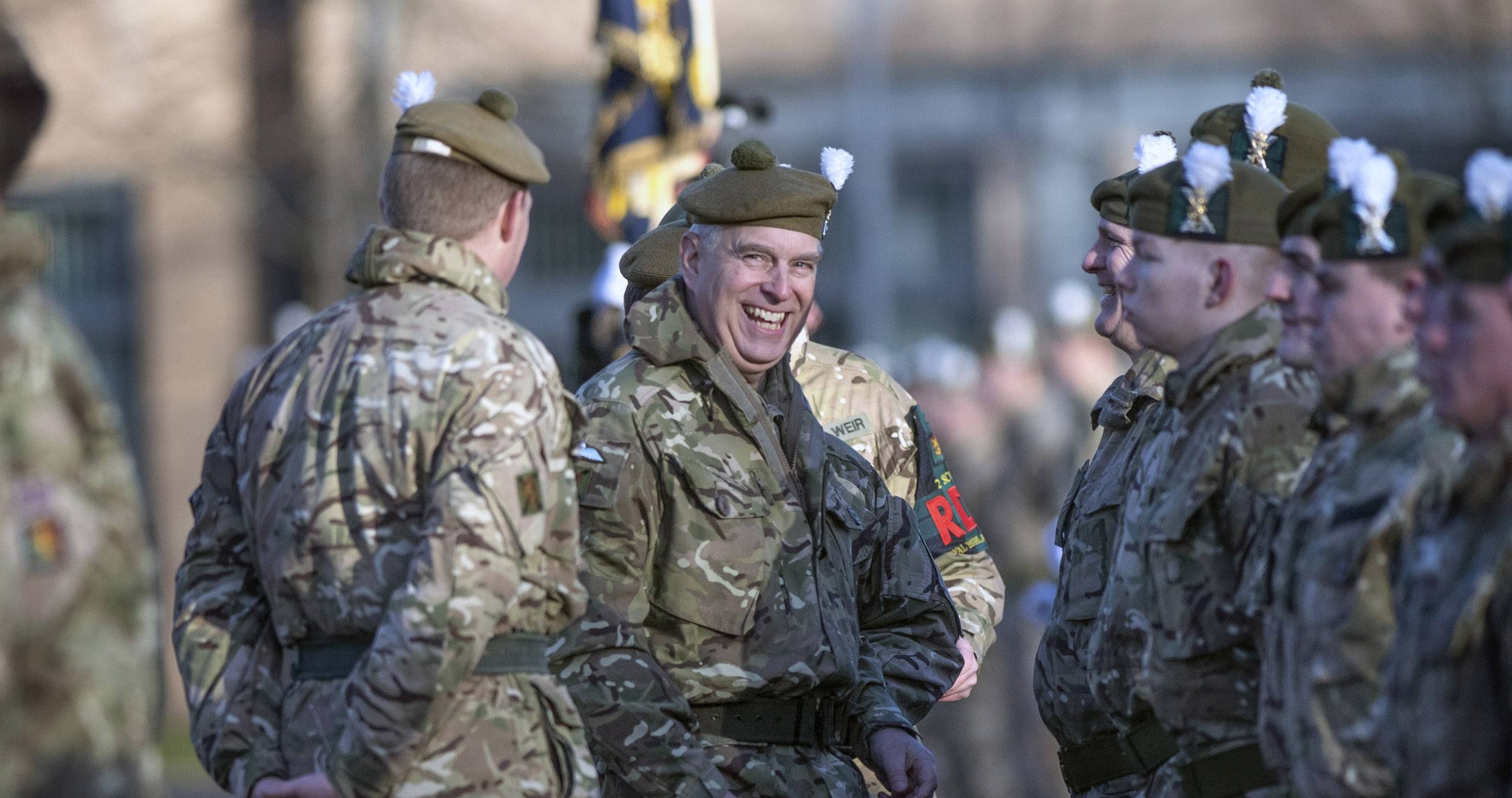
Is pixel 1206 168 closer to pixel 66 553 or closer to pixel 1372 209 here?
pixel 1372 209

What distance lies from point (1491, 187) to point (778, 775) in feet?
7.61

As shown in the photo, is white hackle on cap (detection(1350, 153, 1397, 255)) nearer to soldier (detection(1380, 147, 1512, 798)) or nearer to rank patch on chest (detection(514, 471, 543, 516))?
soldier (detection(1380, 147, 1512, 798))

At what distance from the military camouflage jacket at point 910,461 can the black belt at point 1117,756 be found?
0.75 meters

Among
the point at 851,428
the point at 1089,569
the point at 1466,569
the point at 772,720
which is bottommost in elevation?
the point at 772,720

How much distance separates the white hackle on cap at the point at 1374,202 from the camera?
3.90m

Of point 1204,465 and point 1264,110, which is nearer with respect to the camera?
point 1204,465

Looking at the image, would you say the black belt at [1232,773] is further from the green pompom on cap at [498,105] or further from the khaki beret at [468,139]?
the green pompom on cap at [498,105]

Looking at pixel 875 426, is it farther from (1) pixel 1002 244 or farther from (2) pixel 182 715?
(1) pixel 1002 244

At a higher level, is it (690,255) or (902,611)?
(690,255)

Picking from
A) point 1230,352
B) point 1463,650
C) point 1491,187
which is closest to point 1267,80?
point 1230,352

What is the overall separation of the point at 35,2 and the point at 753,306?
623 inches

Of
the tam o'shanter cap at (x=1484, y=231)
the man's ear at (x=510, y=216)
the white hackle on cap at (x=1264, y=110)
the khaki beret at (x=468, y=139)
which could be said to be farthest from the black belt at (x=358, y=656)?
the white hackle on cap at (x=1264, y=110)

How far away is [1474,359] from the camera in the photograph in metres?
3.53

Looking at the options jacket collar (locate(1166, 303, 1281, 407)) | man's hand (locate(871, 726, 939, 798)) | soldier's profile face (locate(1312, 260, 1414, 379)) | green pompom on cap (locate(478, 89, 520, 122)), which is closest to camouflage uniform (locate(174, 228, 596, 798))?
green pompom on cap (locate(478, 89, 520, 122))
